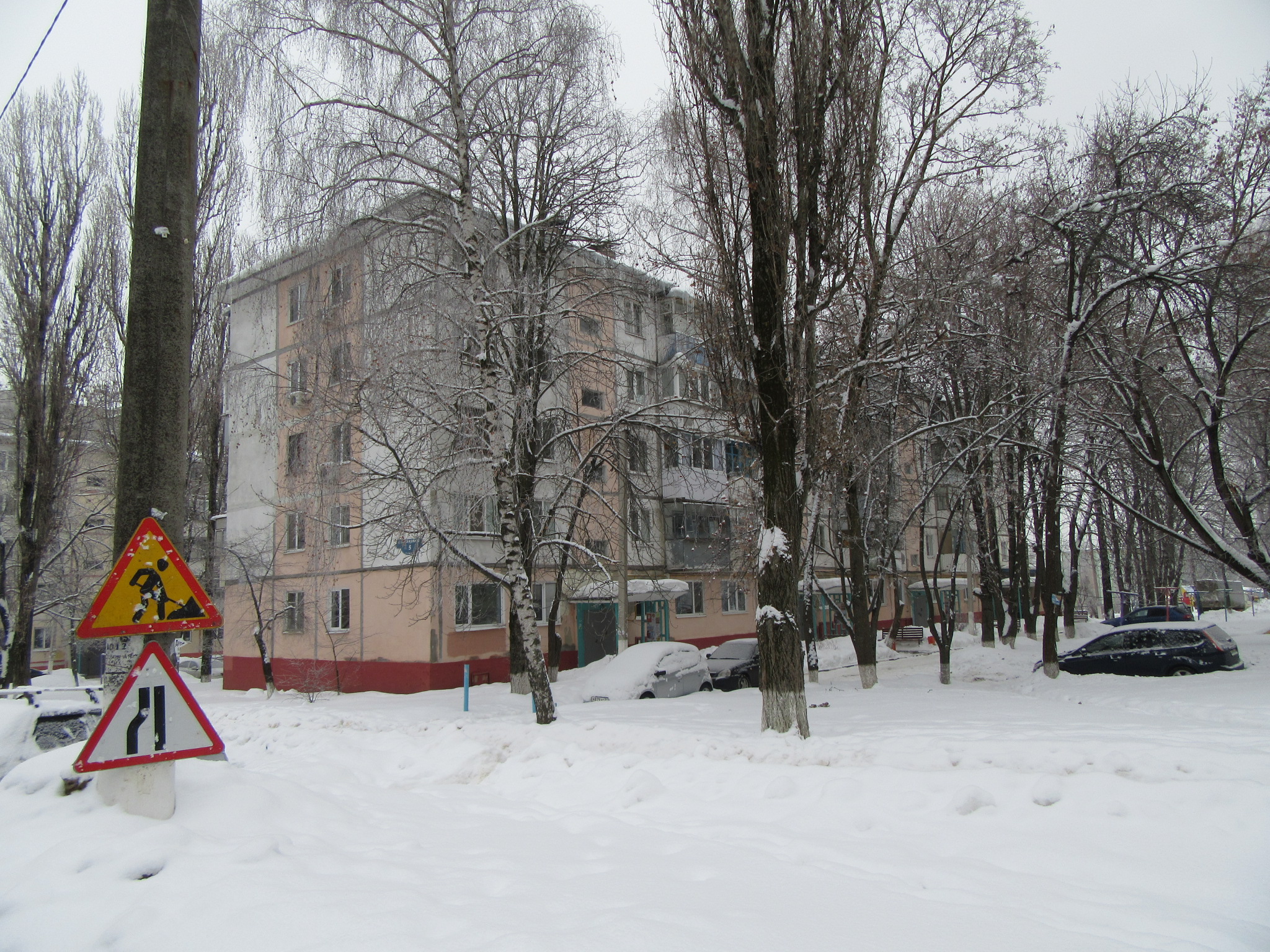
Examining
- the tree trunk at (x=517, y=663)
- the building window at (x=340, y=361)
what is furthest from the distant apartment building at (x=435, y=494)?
the tree trunk at (x=517, y=663)

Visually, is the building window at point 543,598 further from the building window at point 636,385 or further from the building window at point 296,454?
the building window at point 296,454

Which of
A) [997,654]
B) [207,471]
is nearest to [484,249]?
[997,654]

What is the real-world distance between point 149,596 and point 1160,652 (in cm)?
2050

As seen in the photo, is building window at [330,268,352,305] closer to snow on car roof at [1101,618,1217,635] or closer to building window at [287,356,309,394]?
building window at [287,356,309,394]

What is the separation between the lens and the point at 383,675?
22188mm

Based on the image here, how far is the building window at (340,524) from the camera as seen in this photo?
12841 millimetres

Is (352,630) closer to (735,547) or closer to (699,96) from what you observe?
(735,547)

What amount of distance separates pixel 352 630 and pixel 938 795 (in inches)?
798

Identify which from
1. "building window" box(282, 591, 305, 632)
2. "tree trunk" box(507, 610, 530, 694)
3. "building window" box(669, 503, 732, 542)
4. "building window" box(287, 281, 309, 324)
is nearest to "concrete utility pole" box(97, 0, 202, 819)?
"building window" box(287, 281, 309, 324)

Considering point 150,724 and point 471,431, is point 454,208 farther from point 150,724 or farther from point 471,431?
point 150,724

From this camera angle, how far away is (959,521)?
19.0 m

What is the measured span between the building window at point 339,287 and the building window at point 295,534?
24.7 feet

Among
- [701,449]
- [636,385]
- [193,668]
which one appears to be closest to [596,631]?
[636,385]

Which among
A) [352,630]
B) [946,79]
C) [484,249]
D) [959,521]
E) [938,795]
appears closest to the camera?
[938,795]
